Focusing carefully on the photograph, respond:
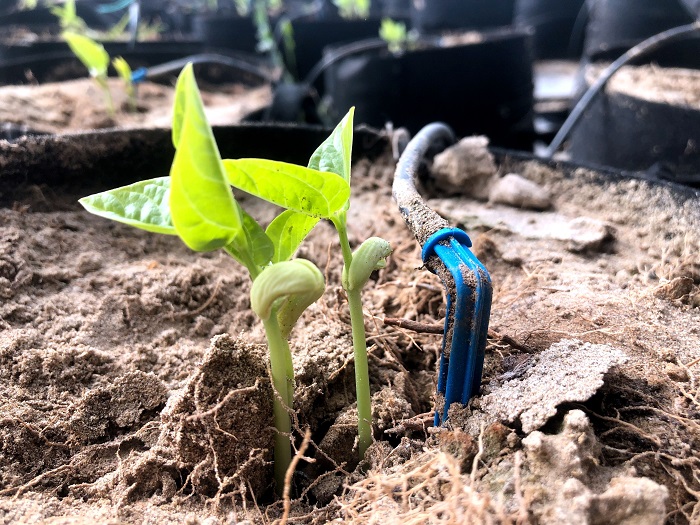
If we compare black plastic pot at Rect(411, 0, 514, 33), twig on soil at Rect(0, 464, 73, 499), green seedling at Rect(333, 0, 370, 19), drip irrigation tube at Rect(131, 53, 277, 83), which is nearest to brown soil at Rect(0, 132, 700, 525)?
twig on soil at Rect(0, 464, 73, 499)

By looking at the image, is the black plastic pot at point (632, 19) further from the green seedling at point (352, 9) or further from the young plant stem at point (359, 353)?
the young plant stem at point (359, 353)

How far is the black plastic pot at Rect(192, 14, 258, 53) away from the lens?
3.06 metres

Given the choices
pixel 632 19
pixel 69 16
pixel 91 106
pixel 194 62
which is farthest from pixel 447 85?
pixel 69 16

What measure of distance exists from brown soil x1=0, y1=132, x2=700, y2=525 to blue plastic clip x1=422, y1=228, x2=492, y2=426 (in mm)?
28

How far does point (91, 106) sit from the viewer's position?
1801 millimetres

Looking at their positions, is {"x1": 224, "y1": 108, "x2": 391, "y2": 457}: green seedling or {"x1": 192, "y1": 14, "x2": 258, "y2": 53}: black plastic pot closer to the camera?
{"x1": 224, "y1": 108, "x2": 391, "y2": 457}: green seedling

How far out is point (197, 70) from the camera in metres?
2.37

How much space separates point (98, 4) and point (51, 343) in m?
3.81

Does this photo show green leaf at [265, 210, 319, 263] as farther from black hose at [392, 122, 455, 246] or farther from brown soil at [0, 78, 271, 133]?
brown soil at [0, 78, 271, 133]

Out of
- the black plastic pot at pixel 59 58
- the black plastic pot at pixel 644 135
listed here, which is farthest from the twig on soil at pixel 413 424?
the black plastic pot at pixel 59 58

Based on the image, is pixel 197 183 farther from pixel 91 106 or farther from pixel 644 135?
pixel 91 106

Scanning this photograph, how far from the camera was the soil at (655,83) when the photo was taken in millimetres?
1357

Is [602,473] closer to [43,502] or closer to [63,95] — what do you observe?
[43,502]

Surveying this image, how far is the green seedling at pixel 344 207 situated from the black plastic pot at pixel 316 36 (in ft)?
7.72
